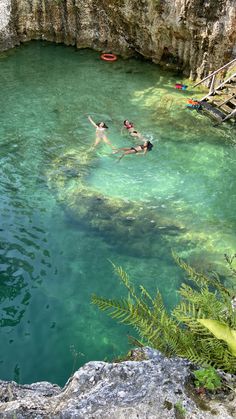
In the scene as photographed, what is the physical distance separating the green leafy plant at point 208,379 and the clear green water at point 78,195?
12.8 ft

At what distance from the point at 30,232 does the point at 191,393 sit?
6.85 meters

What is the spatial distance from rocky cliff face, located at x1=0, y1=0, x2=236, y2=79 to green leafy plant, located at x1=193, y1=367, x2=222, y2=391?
14109 millimetres

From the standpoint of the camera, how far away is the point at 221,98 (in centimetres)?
1548

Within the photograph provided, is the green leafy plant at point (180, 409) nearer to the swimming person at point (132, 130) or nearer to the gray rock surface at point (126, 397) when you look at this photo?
the gray rock surface at point (126, 397)

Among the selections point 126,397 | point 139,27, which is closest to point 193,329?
point 126,397

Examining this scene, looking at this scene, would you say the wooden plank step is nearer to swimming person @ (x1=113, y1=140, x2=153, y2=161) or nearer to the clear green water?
the clear green water

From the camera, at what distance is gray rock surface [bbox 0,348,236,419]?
142 inches

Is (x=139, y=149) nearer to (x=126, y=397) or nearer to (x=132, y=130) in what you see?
(x=132, y=130)

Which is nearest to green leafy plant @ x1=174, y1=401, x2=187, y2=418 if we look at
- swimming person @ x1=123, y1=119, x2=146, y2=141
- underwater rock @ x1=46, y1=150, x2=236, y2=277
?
underwater rock @ x1=46, y1=150, x2=236, y2=277

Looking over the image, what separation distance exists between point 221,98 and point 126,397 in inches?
528

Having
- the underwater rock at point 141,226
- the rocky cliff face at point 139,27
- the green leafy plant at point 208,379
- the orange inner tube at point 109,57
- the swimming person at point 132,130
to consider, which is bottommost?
the underwater rock at point 141,226

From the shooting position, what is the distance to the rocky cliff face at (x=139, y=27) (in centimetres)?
1564

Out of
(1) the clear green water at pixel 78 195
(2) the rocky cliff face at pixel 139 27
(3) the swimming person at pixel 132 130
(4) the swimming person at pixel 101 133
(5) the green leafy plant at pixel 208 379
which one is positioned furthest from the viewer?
(2) the rocky cliff face at pixel 139 27

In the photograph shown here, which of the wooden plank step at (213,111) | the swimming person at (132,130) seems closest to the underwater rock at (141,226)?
the swimming person at (132,130)
